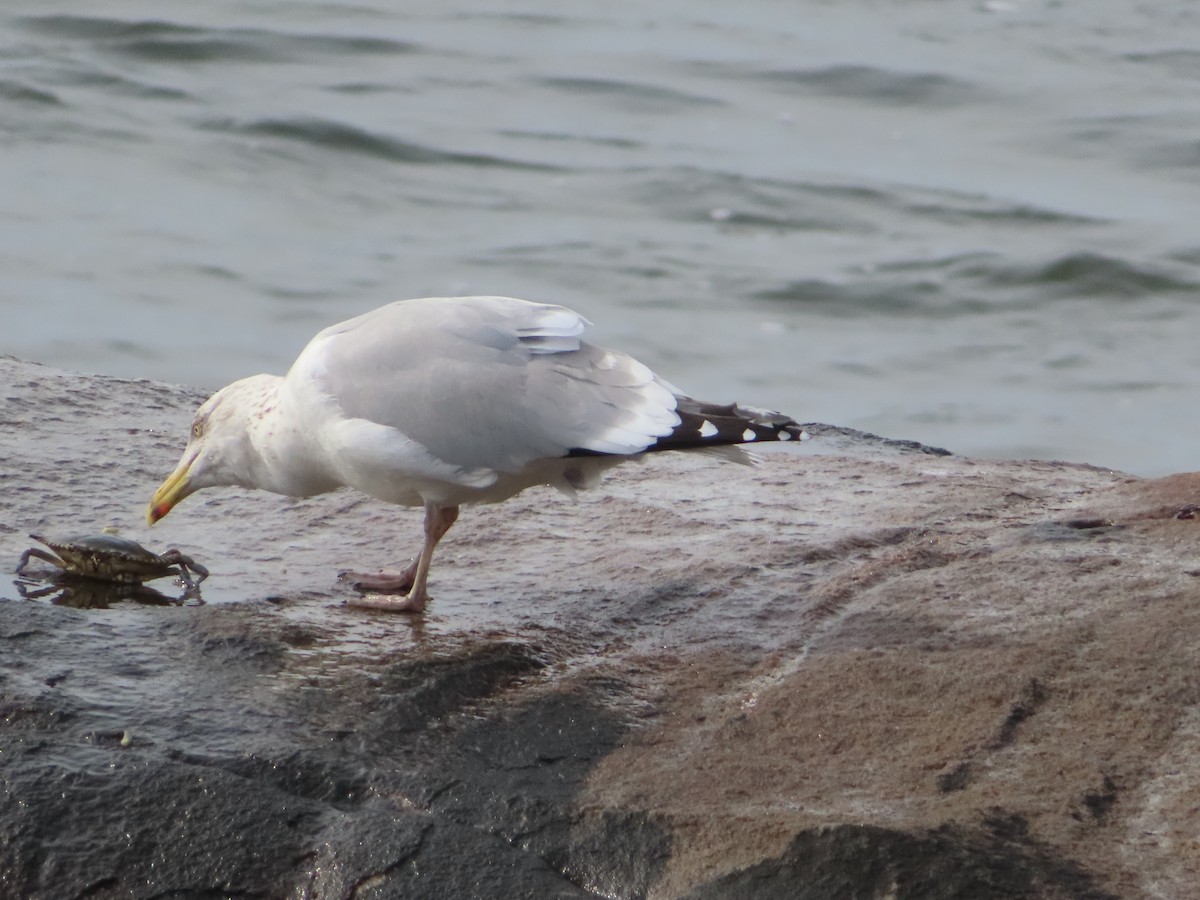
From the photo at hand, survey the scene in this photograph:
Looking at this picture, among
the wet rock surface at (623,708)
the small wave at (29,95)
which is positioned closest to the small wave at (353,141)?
the small wave at (29,95)

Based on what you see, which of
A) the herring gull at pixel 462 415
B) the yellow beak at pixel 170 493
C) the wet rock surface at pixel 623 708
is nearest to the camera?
the wet rock surface at pixel 623 708

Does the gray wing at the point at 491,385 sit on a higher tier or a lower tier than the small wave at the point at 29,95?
higher

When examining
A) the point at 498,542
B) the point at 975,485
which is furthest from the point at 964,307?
the point at 498,542

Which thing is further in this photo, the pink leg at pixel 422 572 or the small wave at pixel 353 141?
the small wave at pixel 353 141

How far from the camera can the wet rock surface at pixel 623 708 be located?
3.06 metres

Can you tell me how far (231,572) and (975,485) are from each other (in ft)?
7.45

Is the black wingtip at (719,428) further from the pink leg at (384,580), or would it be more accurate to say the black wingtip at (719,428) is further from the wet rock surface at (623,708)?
the pink leg at (384,580)

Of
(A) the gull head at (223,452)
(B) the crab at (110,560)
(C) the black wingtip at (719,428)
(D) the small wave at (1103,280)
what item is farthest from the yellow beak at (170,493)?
(D) the small wave at (1103,280)

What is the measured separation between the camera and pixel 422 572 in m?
4.31

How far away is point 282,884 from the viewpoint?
314cm

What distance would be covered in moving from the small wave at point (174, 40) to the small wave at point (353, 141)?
63.9 inches

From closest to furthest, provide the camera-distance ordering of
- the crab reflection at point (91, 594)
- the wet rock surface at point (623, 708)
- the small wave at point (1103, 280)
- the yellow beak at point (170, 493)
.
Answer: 1. the wet rock surface at point (623, 708)
2. the crab reflection at point (91, 594)
3. the yellow beak at point (170, 493)
4. the small wave at point (1103, 280)

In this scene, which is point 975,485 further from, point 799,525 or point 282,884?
point 282,884

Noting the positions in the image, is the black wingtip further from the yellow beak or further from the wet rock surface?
the yellow beak
